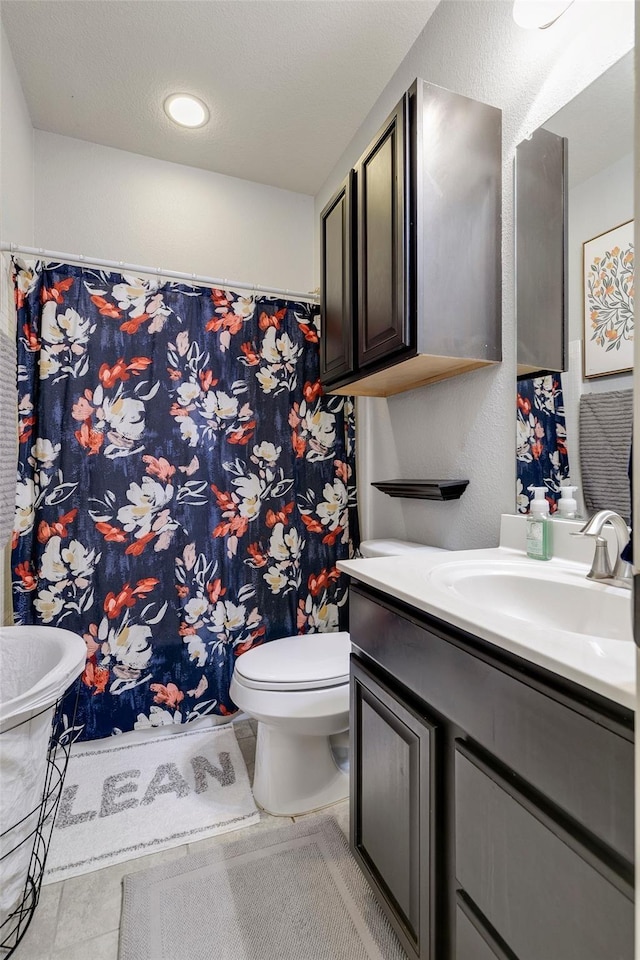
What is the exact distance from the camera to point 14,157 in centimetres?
170

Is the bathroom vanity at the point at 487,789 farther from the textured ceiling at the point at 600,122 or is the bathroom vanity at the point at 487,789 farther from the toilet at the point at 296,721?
the textured ceiling at the point at 600,122

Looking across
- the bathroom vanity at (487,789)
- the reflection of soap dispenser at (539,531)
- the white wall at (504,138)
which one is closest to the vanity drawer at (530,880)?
the bathroom vanity at (487,789)

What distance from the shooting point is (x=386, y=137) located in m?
1.30

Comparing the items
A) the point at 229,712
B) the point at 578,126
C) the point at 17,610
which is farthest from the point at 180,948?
the point at 578,126

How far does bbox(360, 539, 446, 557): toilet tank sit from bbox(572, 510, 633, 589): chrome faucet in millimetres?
592

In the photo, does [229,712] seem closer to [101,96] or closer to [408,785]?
[408,785]

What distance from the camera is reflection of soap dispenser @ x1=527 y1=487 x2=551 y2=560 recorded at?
3.62 ft

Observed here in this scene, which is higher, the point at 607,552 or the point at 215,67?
the point at 215,67

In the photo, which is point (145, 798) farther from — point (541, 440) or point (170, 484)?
point (541, 440)

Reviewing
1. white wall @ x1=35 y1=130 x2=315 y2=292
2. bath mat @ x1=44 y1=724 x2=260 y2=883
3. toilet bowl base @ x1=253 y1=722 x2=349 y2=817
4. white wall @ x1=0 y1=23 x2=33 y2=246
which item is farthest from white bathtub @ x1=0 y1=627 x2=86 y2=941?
white wall @ x1=35 y1=130 x2=315 y2=292

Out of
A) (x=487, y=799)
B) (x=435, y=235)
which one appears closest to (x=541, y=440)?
(x=435, y=235)

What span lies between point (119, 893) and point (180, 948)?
0.80 feet

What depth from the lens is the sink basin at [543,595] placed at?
843 millimetres

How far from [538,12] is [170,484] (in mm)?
1776
